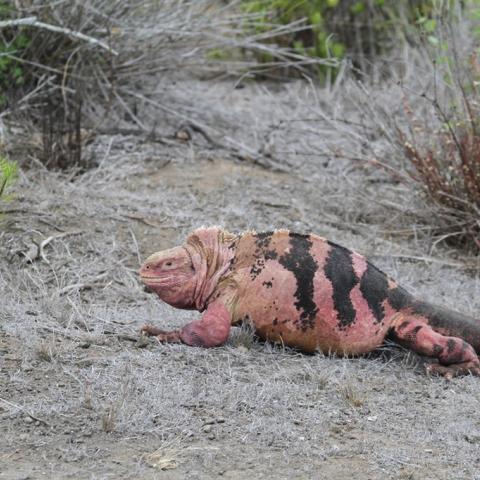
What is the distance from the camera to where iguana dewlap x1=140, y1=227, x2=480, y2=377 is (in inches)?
182

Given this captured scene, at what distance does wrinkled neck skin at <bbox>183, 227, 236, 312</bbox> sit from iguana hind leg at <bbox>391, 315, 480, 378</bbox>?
0.92 meters

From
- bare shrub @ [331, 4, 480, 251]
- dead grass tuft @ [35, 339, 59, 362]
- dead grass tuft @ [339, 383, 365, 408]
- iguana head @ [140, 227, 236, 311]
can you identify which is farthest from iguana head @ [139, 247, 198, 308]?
bare shrub @ [331, 4, 480, 251]

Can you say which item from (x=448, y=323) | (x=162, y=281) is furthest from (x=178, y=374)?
(x=448, y=323)

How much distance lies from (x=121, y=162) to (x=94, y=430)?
15.6ft

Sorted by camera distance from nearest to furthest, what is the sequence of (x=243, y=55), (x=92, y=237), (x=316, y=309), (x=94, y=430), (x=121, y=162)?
(x=94, y=430) → (x=316, y=309) → (x=92, y=237) → (x=121, y=162) → (x=243, y=55)

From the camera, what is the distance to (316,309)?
4.63m

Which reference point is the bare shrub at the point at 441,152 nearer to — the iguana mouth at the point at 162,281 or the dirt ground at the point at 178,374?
the dirt ground at the point at 178,374

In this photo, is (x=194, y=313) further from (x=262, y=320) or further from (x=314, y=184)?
(x=314, y=184)

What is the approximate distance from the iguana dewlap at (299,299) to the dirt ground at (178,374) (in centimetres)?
10

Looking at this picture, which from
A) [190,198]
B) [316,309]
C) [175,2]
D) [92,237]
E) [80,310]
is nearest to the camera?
[316,309]

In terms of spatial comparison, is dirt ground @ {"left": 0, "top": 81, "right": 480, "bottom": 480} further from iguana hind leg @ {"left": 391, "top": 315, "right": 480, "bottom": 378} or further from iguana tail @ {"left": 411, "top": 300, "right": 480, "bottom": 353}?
iguana tail @ {"left": 411, "top": 300, "right": 480, "bottom": 353}

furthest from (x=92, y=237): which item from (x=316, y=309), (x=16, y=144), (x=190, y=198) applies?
(x=316, y=309)

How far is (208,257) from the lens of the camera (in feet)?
15.6

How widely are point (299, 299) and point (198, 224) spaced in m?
2.47
